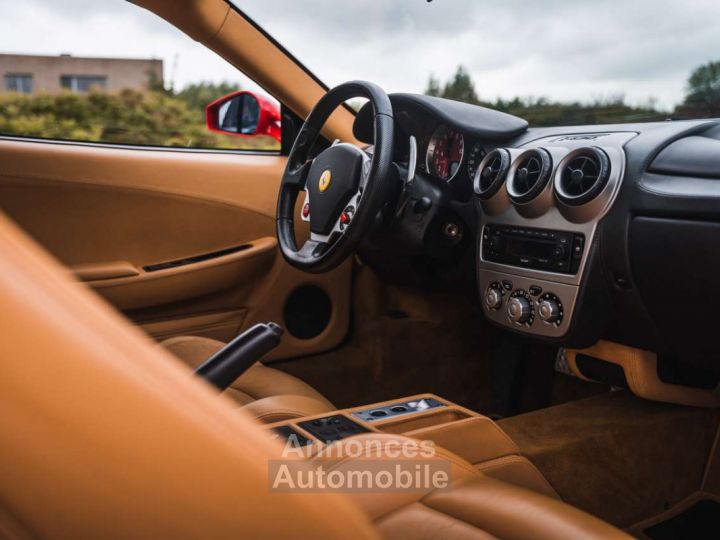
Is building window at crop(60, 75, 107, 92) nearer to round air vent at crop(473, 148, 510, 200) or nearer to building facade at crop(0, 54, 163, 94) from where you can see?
building facade at crop(0, 54, 163, 94)

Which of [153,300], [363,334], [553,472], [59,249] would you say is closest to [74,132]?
[59,249]

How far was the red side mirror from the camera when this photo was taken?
2.29m

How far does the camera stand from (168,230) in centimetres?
218

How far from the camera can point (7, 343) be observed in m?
0.32

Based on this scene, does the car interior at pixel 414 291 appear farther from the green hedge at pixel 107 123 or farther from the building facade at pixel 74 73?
the building facade at pixel 74 73

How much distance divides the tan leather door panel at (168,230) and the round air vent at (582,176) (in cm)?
93

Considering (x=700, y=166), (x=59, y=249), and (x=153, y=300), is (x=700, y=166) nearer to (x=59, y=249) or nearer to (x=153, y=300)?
(x=153, y=300)

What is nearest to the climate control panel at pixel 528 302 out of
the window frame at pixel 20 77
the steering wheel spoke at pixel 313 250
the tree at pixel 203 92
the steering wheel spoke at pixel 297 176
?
the steering wheel spoke at pixel 313 250

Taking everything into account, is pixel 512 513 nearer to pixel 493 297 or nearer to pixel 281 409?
pixel 281 409

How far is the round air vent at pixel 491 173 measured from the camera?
6.10 feet

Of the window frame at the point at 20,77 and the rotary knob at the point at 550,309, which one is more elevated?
the window frame at the point at 20,77

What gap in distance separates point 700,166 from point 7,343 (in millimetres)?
1467

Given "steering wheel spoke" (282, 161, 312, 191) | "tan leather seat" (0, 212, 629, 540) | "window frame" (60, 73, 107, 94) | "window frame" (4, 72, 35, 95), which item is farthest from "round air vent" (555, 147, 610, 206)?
"window frame" (60, 73, 107, 94)

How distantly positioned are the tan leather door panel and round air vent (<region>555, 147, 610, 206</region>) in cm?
93
